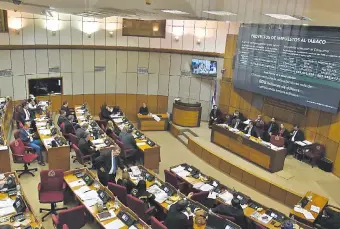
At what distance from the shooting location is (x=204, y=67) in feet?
46.6

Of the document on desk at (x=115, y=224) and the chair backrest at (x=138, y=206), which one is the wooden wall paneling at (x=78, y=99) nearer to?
the chair backrest at (x=138, y=206)

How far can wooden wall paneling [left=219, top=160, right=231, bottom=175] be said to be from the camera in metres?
10.2

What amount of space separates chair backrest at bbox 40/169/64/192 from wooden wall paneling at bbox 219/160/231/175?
5154mm

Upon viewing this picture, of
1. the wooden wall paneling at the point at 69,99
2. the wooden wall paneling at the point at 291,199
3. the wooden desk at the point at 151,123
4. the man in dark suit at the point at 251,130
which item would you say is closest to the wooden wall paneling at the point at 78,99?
the wooden wall paneling at the point at 69,99

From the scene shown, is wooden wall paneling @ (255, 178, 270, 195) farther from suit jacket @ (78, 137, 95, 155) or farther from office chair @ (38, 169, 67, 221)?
office chair @ (38, 169, 67, 221)

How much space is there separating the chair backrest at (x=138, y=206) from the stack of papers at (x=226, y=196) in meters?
1.78

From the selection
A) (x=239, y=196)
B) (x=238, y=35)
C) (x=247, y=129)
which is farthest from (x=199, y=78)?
(x=239, y=196)

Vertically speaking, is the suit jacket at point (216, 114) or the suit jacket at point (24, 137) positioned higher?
the suit jacket at point (216, 114)

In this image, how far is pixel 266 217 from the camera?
21.5 ft

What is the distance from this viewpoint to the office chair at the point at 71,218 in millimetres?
5652

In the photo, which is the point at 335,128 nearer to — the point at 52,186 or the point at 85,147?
the point at 85,147

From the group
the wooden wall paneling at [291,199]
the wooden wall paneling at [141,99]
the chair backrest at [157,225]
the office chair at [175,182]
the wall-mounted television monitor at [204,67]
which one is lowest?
the wooden wall paneling at [291,199]

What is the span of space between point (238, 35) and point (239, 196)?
7.34m

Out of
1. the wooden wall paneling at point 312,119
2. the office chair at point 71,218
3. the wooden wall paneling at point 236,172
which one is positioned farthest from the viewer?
the wooden wall paneling at point 312,119
